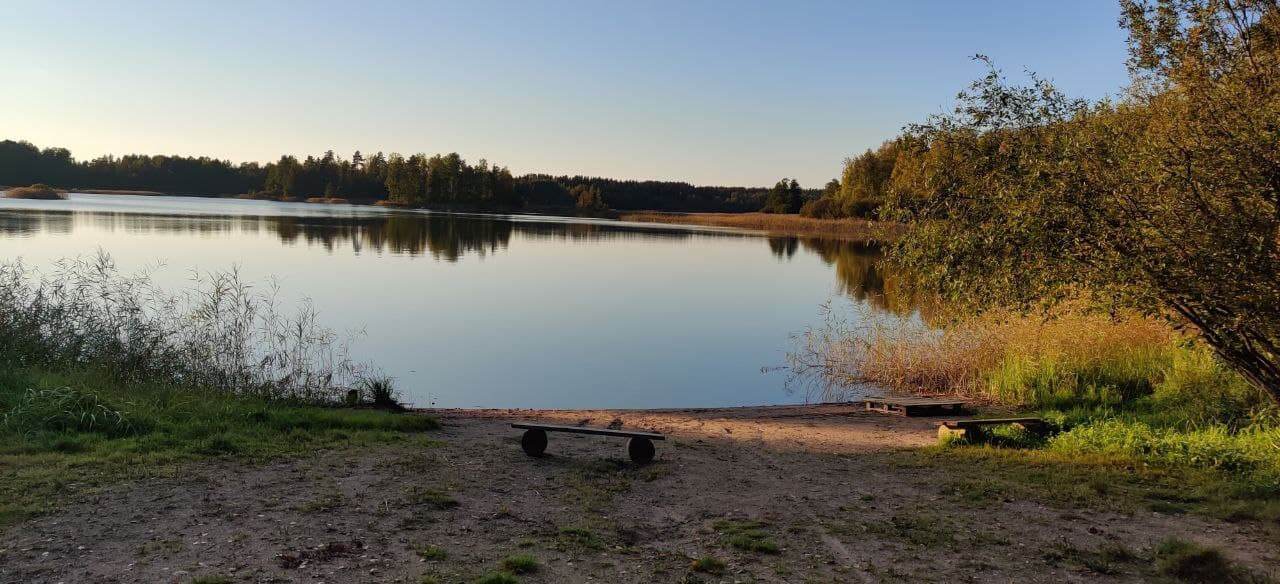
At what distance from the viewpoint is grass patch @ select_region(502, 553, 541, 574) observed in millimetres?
4731

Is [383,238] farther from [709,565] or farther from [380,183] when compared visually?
[380,183]

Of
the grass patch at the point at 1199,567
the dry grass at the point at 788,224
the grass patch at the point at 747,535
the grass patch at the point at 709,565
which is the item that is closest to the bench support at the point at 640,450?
the grass patch at the point at 747,535

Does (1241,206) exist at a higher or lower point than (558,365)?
higher

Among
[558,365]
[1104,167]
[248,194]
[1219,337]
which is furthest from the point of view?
[248,194]

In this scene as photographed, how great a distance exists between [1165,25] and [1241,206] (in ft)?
7.28

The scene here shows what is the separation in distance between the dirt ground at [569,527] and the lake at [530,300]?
6.33m

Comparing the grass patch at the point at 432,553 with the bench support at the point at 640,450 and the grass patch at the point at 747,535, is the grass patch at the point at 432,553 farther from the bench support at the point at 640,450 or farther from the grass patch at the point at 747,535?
the bench support at the point at 640,450

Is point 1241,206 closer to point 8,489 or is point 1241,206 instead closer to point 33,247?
point 8,489

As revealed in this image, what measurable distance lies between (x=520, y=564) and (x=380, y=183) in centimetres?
14084

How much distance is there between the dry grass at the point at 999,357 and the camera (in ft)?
41.1

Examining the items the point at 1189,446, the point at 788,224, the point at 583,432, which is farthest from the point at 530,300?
the point at 788,224

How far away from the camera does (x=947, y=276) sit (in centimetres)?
808

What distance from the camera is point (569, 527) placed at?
18.4 ft

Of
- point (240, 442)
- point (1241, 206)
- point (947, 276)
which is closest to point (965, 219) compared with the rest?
point (947, 276)
